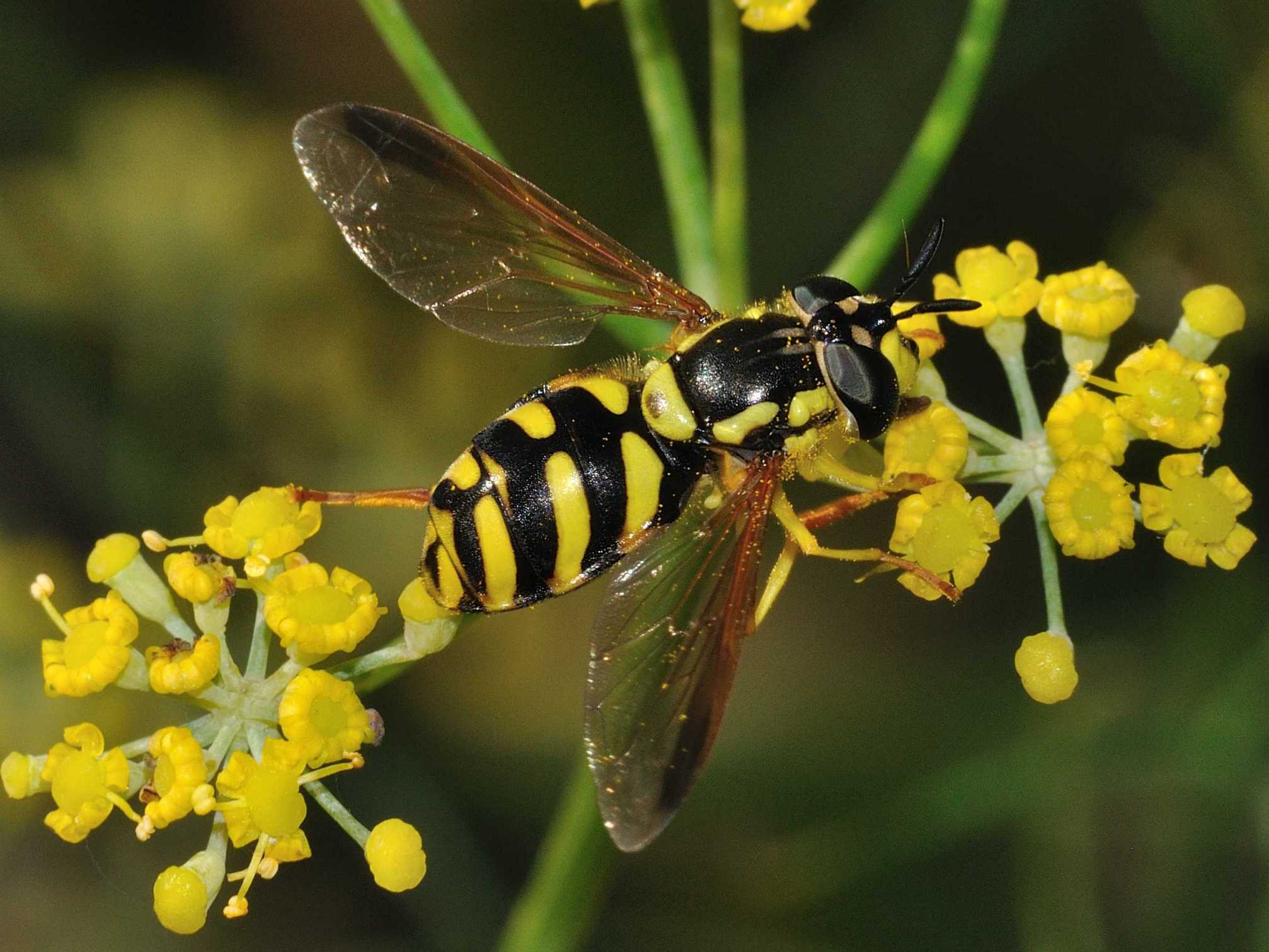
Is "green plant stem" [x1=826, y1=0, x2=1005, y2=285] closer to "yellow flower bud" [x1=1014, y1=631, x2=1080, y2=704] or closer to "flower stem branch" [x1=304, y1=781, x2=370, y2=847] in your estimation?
"yellow flower bud" [x1=1014, y1=631, x2=1080, y2=704]

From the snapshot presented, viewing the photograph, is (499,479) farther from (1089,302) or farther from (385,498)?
(1089,302)

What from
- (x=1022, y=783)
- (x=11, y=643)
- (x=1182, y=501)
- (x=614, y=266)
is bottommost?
(x=1022, y=783)

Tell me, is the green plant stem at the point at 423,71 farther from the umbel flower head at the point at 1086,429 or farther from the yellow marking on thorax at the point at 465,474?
the umbel flower head at the point at 1086,429

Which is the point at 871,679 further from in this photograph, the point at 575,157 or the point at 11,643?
the point at 11,643

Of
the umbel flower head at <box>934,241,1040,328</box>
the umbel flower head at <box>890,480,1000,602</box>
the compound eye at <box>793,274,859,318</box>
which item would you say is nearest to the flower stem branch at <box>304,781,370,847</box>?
the umbel flower head at <box>890,480,1000,602</box>

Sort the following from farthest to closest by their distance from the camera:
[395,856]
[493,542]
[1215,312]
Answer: [1215,312]
[395,856]
[493,542]

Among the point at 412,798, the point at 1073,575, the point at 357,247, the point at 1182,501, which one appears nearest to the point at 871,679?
the point at 1073,575

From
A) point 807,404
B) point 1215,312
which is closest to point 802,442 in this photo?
point 807,404
